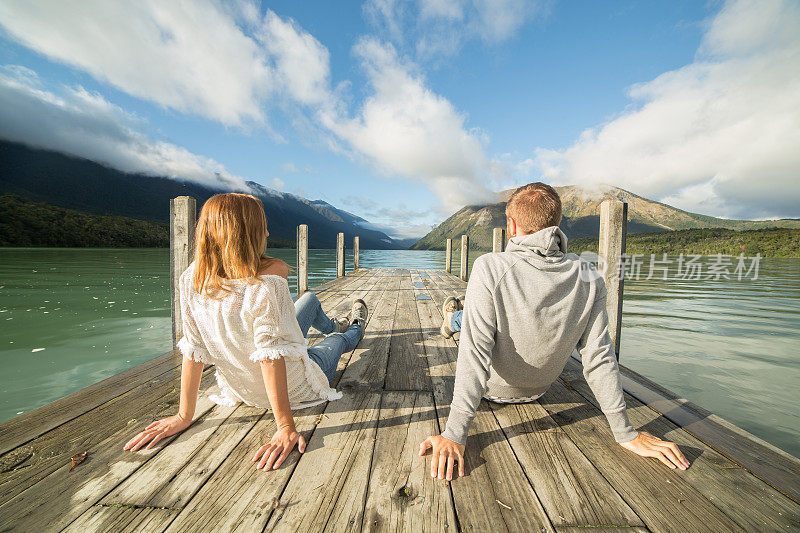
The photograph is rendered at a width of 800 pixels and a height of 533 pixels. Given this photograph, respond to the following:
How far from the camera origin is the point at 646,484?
4.88 ft

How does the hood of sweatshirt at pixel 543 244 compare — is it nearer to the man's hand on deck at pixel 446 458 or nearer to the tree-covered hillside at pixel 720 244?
the man's hand on deck at pixel 446 458

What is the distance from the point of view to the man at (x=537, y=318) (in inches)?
63.5

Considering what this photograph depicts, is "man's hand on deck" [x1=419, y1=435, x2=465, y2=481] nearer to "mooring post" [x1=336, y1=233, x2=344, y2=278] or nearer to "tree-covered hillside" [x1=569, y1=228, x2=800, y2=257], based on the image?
"mooring post" [x1=336, y1=233, x2=344, y2=278]

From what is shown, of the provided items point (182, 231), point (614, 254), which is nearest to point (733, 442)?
point (614, 254)

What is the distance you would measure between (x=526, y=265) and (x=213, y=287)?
1.62 m

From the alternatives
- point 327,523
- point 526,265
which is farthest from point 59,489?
point 526,265

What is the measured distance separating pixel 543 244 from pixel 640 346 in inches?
259

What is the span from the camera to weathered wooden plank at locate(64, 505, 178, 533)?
48.0 inches

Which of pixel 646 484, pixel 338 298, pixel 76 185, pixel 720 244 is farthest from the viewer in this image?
pixel 76 185

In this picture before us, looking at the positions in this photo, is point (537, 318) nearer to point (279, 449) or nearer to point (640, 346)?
point (279, 449)

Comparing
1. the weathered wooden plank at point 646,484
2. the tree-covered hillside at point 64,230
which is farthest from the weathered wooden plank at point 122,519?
the tree-covered hillside at point 64,230

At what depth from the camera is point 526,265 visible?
1.65 meters

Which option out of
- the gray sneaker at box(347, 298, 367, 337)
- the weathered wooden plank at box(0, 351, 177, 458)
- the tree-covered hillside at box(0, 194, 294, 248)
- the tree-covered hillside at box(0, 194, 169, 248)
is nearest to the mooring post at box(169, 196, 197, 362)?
the weathered wooden plank at box(0, 351, 177, 458)

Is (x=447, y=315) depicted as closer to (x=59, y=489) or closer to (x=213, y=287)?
(x=213, y=287)
